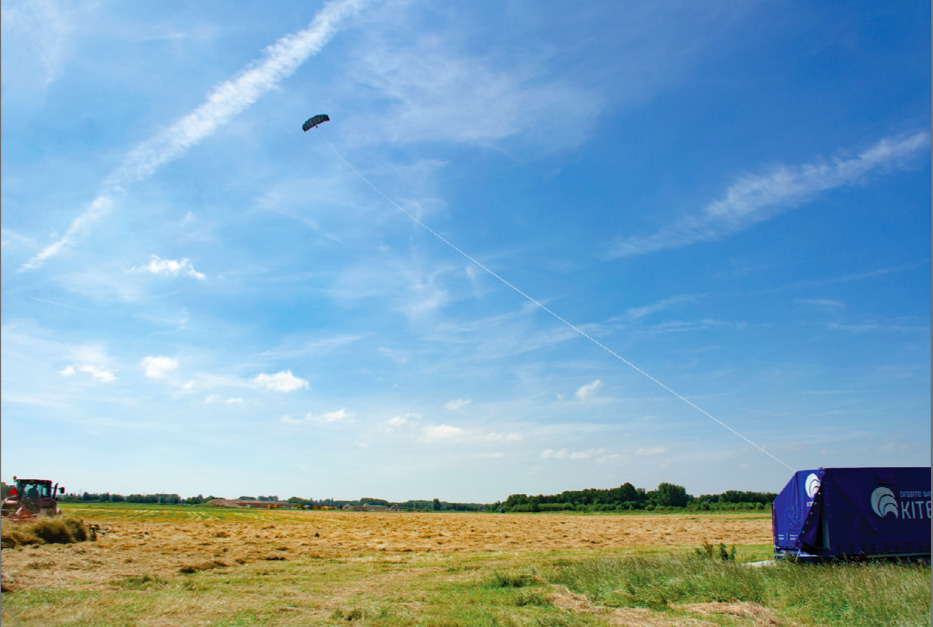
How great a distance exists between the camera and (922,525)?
17.7 m

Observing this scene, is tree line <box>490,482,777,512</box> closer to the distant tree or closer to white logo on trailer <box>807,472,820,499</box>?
the distant tree

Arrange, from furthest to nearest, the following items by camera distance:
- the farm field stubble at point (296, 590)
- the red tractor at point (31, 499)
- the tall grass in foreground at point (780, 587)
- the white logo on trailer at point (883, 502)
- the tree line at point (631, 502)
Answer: the tree line at point (631, 502) < the red tractor at point (31, 499) < the white logo on trailer at point (883, 502) < the farm field stubble at point (296, 590) < the tall grass in foreground at point (780, 587)

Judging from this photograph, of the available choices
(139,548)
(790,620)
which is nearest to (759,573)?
(790,620)

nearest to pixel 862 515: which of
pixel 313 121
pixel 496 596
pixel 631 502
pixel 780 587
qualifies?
pixel 780 587

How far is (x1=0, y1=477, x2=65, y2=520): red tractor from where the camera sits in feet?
108

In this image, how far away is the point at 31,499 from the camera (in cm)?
3400

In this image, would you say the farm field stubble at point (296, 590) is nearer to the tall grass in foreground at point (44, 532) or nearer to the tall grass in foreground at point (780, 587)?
the tall grass in foreground at point (780, 587)

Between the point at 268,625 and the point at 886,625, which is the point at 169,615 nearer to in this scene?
the point at 268,625

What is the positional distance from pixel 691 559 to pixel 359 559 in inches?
541

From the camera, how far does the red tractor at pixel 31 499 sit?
33.0 metres

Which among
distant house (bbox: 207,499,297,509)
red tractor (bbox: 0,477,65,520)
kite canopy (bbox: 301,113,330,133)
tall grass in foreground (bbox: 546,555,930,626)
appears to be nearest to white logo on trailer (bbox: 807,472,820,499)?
tall grass in foreground (bbox: 546,555,930,626)

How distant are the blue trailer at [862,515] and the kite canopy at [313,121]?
2227cm

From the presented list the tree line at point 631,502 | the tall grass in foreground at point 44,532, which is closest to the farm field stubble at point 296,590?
the tall grass in foreground at point 44,532

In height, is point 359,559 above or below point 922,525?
below
